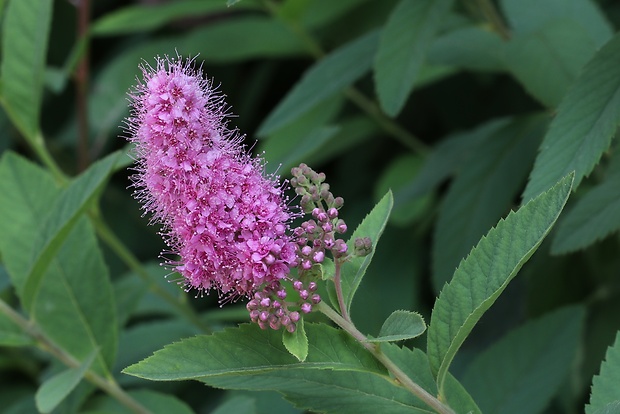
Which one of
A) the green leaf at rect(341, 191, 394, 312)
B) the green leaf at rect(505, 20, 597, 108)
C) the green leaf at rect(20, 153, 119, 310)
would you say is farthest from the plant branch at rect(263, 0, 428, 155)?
the green leaf at rect(341, 191, 394, 312)

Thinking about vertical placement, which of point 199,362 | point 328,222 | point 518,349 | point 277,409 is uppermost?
point 328,222

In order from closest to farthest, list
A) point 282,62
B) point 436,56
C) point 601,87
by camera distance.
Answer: point 601,87 → point 436,56 → point 282,62

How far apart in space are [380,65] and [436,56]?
1.10 feet

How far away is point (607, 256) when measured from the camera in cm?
230

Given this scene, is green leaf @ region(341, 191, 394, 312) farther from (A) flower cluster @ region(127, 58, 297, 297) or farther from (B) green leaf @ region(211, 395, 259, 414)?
(B) green leaf @ region(211, 395, 259, 414)

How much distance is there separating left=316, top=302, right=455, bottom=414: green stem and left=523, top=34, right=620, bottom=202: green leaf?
383mm

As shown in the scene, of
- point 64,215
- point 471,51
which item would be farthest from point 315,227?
point 471,51

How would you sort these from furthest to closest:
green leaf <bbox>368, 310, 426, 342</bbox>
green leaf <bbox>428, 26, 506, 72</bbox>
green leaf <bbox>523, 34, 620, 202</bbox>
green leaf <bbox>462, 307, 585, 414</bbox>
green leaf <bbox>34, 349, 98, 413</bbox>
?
green leaf <bbox>428, 26, 506, 72</bbox>, green leaf <bbox>462, 307, 585, 414</bbox>, green leaf <bbox>34, 349, 98, 413</bbox>, green leaf <bbox>523, 34, 620, 202</bbox>, green leaf <bbox>368, 310, 426, 342</bbox>

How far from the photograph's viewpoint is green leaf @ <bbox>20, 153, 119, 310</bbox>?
1.56m

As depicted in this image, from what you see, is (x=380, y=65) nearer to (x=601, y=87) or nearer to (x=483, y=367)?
(x=601, y=87)

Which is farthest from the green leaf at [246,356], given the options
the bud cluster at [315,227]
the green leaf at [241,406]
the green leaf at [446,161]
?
the green leaf at [446,161]

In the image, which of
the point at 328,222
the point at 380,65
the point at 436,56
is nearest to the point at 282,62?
the point at 436,56

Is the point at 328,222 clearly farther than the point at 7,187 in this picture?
No

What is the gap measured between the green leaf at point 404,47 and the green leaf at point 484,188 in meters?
0.38
